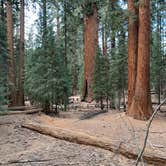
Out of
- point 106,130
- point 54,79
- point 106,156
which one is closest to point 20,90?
point 54,79

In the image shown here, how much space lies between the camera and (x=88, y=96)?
22562 mm

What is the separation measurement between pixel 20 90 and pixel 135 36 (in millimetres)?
7105

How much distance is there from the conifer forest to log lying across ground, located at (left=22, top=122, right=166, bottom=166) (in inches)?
0.7

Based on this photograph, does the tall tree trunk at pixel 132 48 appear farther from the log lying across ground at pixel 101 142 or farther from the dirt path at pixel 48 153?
the dirt path at pixel 48 153

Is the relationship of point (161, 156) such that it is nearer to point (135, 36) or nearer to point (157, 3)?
point (135, 36)

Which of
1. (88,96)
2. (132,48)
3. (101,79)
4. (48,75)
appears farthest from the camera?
(88,96)

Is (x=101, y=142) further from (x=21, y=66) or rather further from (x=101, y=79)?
(x=21, y=66)

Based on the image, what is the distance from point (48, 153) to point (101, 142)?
1128 millimetres

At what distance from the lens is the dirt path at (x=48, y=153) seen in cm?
644

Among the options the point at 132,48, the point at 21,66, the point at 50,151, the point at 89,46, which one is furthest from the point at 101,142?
the point at 89,46

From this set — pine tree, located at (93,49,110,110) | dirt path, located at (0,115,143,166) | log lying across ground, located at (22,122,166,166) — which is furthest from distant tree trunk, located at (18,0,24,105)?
dirt path, located at (0,115,143,166)

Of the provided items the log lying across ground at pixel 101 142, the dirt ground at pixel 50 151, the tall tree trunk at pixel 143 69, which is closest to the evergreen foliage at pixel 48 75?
the tall tree trunk at pixel 143 69

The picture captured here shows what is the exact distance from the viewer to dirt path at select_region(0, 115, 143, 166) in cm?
644

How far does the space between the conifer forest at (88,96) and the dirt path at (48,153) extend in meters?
0.02
